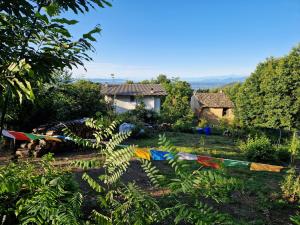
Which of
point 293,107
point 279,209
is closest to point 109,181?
point 279,209

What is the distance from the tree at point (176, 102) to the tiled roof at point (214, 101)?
2287mm

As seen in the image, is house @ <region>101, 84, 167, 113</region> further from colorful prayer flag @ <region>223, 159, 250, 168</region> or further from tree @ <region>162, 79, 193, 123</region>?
colorful prayer flag @ <region>223, 159, 250, 168</region>

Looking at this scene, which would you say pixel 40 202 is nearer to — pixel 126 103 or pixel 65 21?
pixel 65 21

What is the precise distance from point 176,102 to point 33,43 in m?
31.7

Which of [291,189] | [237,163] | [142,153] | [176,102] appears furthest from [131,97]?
[237,163]

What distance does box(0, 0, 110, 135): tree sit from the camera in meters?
2.32

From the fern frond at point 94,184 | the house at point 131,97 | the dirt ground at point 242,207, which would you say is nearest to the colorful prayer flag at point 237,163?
the dirt ground at point 242,207

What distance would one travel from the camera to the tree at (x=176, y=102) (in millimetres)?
28256

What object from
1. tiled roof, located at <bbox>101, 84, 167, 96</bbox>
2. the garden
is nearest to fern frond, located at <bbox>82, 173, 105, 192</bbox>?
the garden

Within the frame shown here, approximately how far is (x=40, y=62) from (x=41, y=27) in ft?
1.23

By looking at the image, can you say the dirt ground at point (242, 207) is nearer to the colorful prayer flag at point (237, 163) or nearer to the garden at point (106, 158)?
the garden at point (106, 158)

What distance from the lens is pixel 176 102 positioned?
3403cm

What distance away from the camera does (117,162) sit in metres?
2.12

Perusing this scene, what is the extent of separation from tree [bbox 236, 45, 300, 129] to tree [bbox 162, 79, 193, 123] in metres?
9.54
